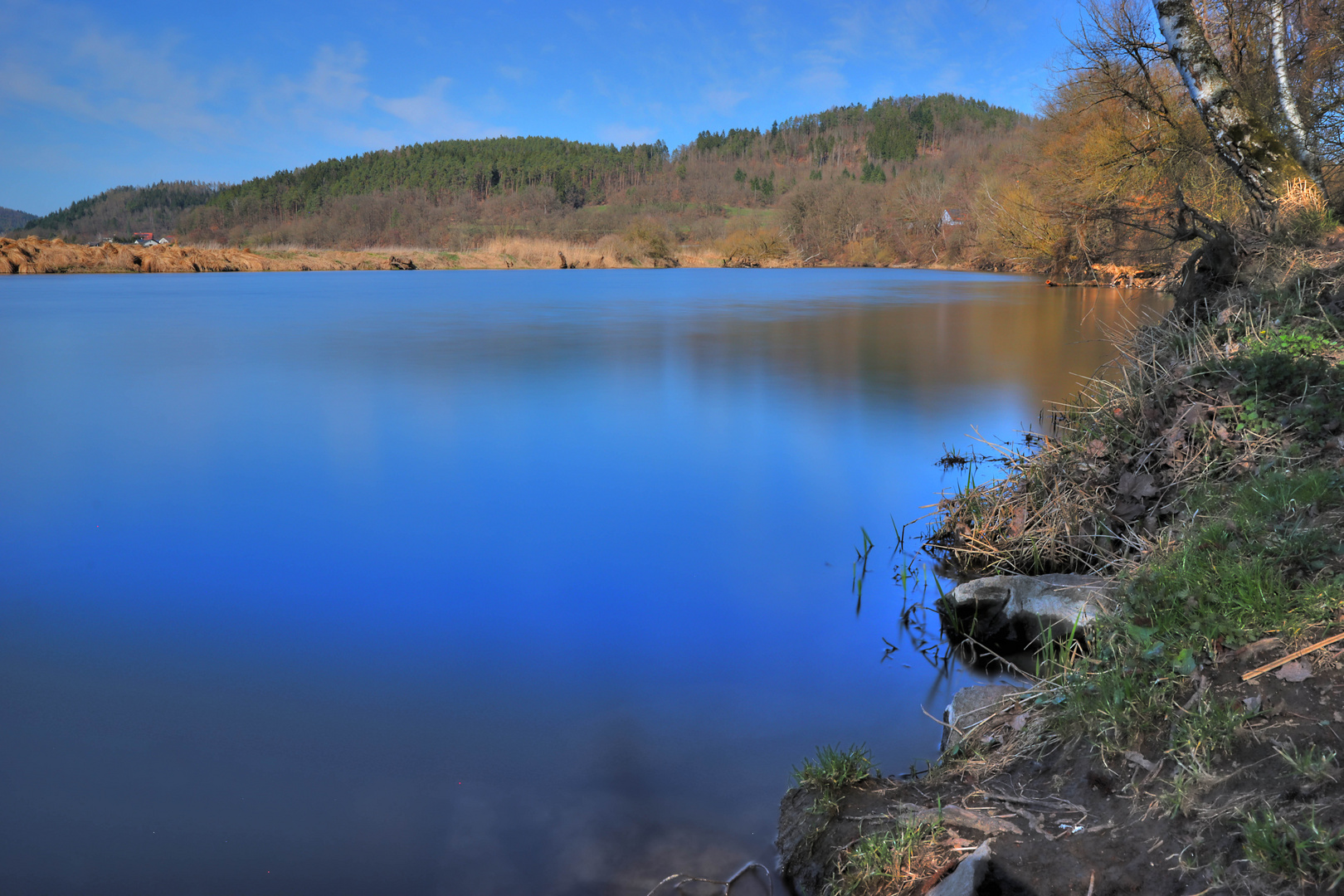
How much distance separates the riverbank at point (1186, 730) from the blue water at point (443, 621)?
1.65ft

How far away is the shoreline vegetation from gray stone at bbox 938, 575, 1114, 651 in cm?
2

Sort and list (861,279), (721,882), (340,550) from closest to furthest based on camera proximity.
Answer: (721,882) → (340,550) → (861,279)

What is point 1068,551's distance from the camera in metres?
5.35

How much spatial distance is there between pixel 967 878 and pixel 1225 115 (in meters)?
8.48

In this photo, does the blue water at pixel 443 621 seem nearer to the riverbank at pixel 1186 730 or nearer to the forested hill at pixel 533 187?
the riverbank at pixel 1186 730

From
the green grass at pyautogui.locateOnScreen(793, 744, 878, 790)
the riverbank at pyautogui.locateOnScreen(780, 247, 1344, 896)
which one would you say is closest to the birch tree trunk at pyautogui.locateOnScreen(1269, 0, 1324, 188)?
the riverbank at pyautogui.locateOnScreen(780, 247, 1344, 896)

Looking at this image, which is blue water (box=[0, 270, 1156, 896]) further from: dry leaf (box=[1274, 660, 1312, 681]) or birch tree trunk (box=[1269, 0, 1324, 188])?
birch tree trunk (box=[1269, 0, 1324, 188])

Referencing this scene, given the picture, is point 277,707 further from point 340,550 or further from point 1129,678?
point 1129,678

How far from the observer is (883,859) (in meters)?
2.56

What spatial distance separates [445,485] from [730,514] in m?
2.64

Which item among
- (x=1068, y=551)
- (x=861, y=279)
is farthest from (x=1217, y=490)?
(x=861, y=279)

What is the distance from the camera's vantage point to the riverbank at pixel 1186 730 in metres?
2.24

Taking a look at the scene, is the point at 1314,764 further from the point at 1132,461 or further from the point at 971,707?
the point at 1132,461

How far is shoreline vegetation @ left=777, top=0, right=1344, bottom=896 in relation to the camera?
7.63 ft
